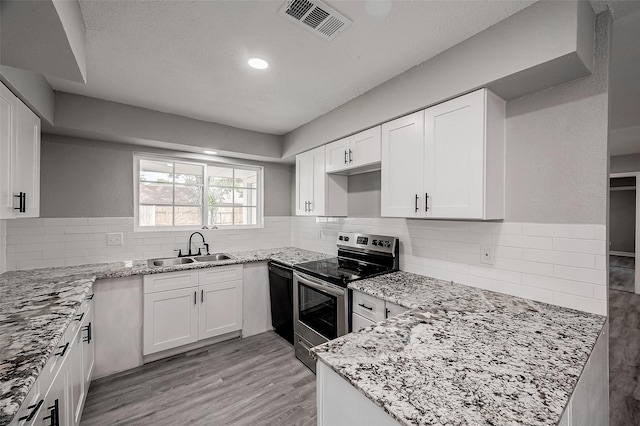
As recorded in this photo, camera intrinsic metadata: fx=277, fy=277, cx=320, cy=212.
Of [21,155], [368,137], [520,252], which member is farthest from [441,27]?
[21,155]

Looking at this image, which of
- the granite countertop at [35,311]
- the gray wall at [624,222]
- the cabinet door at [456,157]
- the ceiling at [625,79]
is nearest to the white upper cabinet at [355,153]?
the cabinet door at [456,157]

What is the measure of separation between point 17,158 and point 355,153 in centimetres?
243

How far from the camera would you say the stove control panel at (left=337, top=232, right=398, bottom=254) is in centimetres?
246

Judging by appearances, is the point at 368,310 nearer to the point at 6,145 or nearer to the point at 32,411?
the point at 32,411

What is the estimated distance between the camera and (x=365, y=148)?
2455 mm

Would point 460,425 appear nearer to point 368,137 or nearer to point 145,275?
point 368,137

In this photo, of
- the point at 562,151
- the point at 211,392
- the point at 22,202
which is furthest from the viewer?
the point at 211,392

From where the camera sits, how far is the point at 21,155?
186cm

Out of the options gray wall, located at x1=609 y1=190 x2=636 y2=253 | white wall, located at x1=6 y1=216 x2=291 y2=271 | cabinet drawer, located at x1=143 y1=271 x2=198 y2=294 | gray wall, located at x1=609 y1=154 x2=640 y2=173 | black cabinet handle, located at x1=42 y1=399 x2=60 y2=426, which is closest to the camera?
black cabinet handle, located at x1=42 y1=399 x2=60 y2=426

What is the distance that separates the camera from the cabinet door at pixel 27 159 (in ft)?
5.90

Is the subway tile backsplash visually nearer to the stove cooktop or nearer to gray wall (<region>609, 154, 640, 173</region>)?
the stove cooktop

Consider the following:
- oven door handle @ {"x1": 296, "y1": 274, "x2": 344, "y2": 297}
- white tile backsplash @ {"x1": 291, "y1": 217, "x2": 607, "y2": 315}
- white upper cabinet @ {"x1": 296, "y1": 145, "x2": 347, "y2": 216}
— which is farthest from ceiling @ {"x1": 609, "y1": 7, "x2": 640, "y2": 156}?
white upper cabinet @ {"x1": 296, "y1": 145, "x2": 347, "y2": 216}

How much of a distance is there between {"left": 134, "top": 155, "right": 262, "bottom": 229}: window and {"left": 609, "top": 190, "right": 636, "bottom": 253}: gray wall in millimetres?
9726

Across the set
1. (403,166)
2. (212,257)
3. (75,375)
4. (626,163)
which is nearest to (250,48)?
(403,166)
